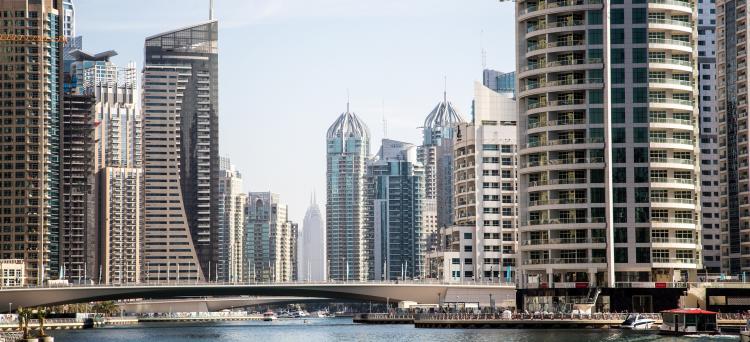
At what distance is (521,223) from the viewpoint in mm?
190000

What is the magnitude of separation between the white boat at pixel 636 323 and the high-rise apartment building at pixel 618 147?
12.2 m

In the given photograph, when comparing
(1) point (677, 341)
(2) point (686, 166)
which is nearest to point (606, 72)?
(2) point (686, 166)

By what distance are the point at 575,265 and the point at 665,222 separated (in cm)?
1301

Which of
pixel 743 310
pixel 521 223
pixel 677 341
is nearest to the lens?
pixel 677 341

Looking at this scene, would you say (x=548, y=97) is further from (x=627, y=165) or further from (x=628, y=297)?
(x=628, y=297)

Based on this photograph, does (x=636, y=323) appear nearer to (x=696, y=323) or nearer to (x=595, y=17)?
(x=696, y=323)

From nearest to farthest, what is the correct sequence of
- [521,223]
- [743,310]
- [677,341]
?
[677,341], [743,310], [521,223]

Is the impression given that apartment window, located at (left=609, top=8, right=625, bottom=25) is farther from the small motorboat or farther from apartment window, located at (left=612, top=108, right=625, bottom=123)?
the small motorboat

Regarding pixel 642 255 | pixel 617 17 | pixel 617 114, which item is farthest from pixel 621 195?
pixel 617 17

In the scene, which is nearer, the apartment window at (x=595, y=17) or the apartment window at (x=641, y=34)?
the apartment window at (x=641, y=34)

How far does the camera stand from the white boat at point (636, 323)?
16362 centimetres

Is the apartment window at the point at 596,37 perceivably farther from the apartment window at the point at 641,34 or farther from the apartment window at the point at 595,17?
the apartment window at the point at 641,34

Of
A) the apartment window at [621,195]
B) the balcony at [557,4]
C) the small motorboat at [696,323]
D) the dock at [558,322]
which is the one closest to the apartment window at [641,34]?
the balcony at [557,4]

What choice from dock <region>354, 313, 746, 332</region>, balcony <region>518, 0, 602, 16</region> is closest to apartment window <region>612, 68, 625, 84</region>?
balcony <region>518, 0, 602, 16</region>
